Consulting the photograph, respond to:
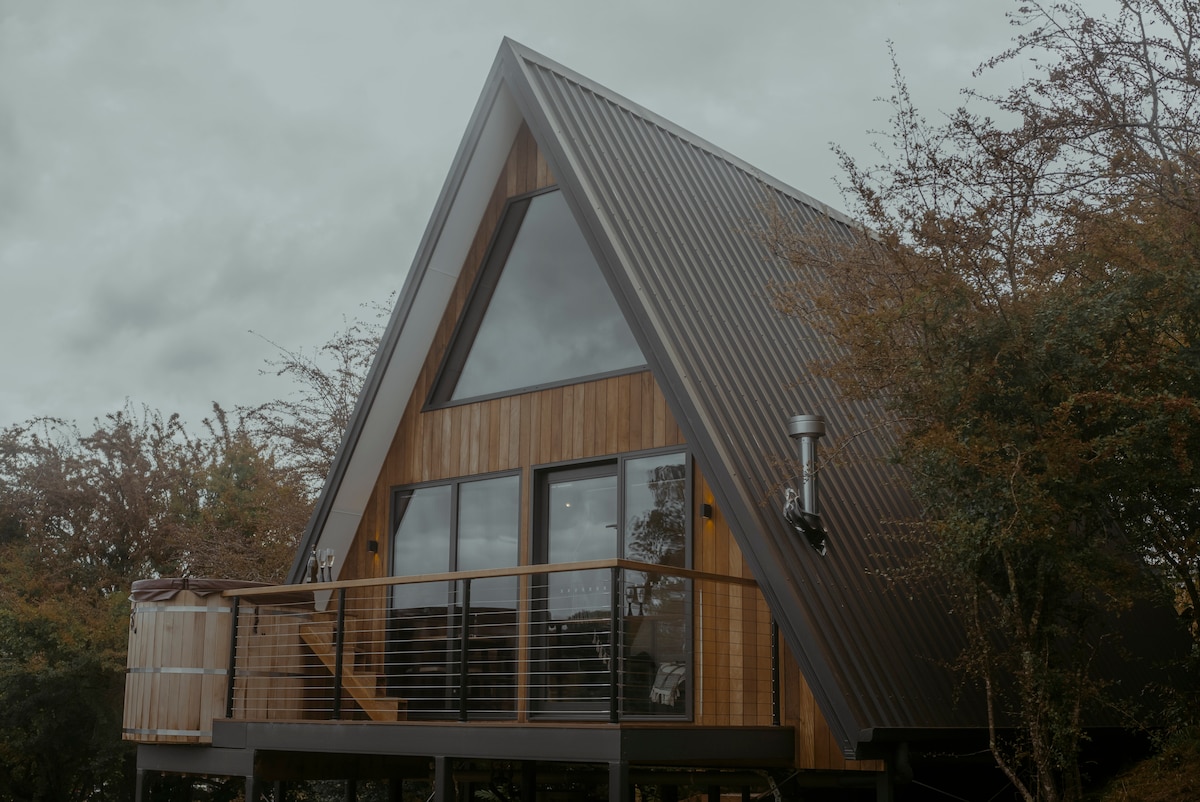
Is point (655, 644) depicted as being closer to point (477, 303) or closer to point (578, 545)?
point (578, 545)

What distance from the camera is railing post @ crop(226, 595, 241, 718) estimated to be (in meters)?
9.05

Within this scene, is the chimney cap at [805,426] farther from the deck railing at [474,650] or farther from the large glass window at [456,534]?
the large glass window at [456,534]

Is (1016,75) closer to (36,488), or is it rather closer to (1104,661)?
(1104,661)

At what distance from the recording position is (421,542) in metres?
10.5

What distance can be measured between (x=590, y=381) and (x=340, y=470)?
2.46m

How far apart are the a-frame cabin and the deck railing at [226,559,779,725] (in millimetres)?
25

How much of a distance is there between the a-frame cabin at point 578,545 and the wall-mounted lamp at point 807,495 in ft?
0.28

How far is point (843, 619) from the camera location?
26.0 feet

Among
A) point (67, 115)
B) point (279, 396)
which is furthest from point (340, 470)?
point (67, 115)

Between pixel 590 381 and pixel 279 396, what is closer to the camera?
pixel 590 381

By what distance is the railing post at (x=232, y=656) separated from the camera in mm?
9055

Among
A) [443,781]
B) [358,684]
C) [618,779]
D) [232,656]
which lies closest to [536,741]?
[618,779]

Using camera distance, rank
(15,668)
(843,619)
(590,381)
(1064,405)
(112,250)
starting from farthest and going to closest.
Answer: (112,250)
(15,668)
(590,381)
(843,619)
(1064,405)

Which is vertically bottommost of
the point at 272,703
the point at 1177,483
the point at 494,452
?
the point at 272,703
